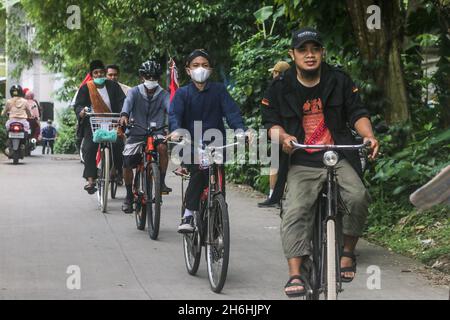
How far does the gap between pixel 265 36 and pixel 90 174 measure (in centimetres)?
410

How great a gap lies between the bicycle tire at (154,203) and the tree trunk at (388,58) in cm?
263

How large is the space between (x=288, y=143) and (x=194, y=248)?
2.33 metres

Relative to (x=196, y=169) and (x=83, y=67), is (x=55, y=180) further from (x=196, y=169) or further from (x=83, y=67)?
(x=83, y=67)

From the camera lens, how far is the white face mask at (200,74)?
8258 millimetres

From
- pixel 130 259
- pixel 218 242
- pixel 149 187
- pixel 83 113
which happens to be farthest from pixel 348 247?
pixel 83 113

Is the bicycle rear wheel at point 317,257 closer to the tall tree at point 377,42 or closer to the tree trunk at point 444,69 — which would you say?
the tall tree at point 377,42

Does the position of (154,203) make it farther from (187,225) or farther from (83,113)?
(83,113)

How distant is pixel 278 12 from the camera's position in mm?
10453

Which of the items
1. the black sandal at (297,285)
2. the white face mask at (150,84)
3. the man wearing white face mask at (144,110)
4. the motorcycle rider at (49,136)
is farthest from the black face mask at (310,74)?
the motorcycle rider at (49,136)

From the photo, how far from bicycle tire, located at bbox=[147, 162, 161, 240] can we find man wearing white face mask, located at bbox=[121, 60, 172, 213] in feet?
1.78

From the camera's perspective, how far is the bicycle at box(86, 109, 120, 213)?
38.4ft

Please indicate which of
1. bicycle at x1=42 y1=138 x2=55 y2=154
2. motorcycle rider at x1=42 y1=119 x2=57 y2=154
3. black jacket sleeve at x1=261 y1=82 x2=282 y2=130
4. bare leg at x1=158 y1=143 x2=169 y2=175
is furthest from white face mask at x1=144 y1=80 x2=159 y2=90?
motorcycle rider at x1=42 y1=119 x2=57 y2=154

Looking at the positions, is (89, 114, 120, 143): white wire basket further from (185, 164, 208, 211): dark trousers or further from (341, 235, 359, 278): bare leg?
(341, 235, 359, 278): bare leg
